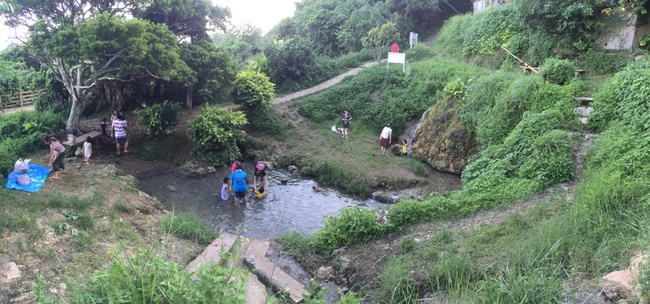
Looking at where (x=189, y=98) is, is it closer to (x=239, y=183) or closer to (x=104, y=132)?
(x=104, y=132)

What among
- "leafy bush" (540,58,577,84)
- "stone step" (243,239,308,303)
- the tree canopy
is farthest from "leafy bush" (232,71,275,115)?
"leafy bush" (540,58,577,84)

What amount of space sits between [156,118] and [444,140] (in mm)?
10926

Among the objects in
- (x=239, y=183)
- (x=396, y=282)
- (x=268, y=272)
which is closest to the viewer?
(x=396, y=282)

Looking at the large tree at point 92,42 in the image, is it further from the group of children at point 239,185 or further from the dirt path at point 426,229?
the dirt path at point 426,229

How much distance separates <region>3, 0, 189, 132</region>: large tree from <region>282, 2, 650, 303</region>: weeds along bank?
8.62m

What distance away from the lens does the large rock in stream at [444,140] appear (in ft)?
44.4

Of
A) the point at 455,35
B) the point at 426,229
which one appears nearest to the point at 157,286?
the point at 426,229

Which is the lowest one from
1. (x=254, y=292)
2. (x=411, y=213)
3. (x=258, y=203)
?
(x=258, y=203)

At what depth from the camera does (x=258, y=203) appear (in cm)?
1147

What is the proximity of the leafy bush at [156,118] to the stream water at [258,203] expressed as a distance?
237cm

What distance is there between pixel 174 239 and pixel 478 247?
6283 millimetres

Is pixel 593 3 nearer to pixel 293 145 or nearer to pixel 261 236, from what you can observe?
pixel 293 145

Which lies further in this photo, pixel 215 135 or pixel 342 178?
pixel 215 135

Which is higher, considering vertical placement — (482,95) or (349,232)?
(482,95)
